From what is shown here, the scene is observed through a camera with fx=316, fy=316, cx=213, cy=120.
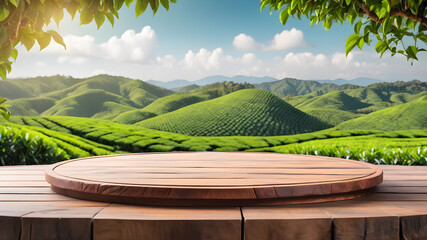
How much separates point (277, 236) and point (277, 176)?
40cm

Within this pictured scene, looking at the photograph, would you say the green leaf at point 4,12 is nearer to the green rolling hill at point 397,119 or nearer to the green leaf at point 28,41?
the green leaf at point 28,41

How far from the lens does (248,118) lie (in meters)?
12.9

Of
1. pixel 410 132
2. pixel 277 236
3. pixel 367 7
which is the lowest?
pixel 410 132

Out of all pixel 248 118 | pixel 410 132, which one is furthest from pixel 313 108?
pixel 410 132

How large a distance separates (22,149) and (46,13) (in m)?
3.16

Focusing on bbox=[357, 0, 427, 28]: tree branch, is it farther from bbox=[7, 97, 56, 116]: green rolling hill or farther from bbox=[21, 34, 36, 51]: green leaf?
bbox=[7, 97, 56, 116]: green rolling hill

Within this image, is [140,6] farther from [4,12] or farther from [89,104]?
[89,104]

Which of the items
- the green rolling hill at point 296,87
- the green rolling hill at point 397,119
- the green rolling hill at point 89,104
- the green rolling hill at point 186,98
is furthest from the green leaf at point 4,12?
the green rolling hill at point 296,87

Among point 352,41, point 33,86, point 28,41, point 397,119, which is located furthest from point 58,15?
point 33,86

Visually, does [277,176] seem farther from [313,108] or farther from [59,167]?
[313,108]

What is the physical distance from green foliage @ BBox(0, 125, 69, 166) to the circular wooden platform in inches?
112

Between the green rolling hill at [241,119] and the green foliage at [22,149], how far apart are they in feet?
25.0

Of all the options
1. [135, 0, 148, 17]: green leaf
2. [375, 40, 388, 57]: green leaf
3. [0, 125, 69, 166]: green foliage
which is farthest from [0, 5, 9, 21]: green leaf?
[0, 125, 69, 166]: green foliage

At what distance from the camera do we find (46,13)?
4.70 ft
